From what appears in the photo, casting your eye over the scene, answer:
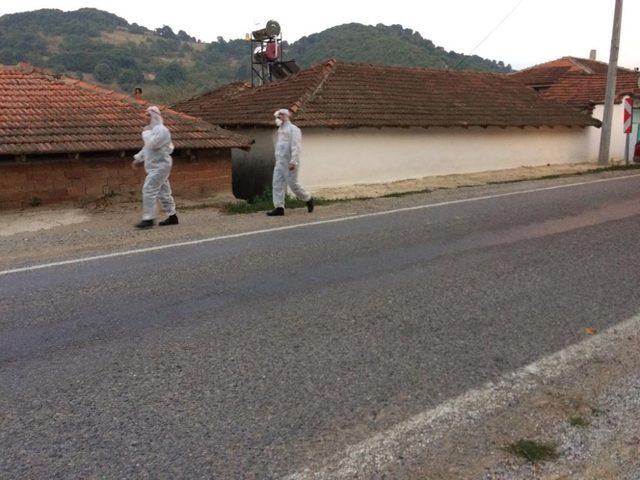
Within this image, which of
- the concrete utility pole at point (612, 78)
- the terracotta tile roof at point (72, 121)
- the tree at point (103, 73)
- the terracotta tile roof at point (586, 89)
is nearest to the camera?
the terracotta tile roof at point (72, 121)

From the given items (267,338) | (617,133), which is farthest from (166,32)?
(267,338)

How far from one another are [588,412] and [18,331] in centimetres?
414

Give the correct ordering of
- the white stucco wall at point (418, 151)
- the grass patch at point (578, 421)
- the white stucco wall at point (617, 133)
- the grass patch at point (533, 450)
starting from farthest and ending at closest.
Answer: the white stucco wall at point (617, 133), the white stucco wall at point (418, 151), the grass patch at point (578, 421), the grass patch at point (533, 450)

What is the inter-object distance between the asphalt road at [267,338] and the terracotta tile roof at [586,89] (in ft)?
66.1

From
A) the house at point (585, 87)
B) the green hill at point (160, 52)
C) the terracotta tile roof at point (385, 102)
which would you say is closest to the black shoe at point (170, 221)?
the terracotta tile roof at point (385, 102)

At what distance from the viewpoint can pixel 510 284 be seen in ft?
19.7

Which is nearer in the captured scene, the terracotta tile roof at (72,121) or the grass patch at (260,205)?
the terracotta tile roof at (72,121)

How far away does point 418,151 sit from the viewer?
58.3 feet

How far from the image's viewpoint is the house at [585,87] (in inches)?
985

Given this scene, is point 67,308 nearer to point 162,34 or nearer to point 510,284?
point 510,284

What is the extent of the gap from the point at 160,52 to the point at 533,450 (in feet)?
256

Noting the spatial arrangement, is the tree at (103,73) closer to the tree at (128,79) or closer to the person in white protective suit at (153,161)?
the tree at (128,79)

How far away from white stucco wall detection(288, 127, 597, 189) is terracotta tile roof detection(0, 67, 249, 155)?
2.82 m

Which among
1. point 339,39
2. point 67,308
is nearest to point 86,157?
point 67,308
